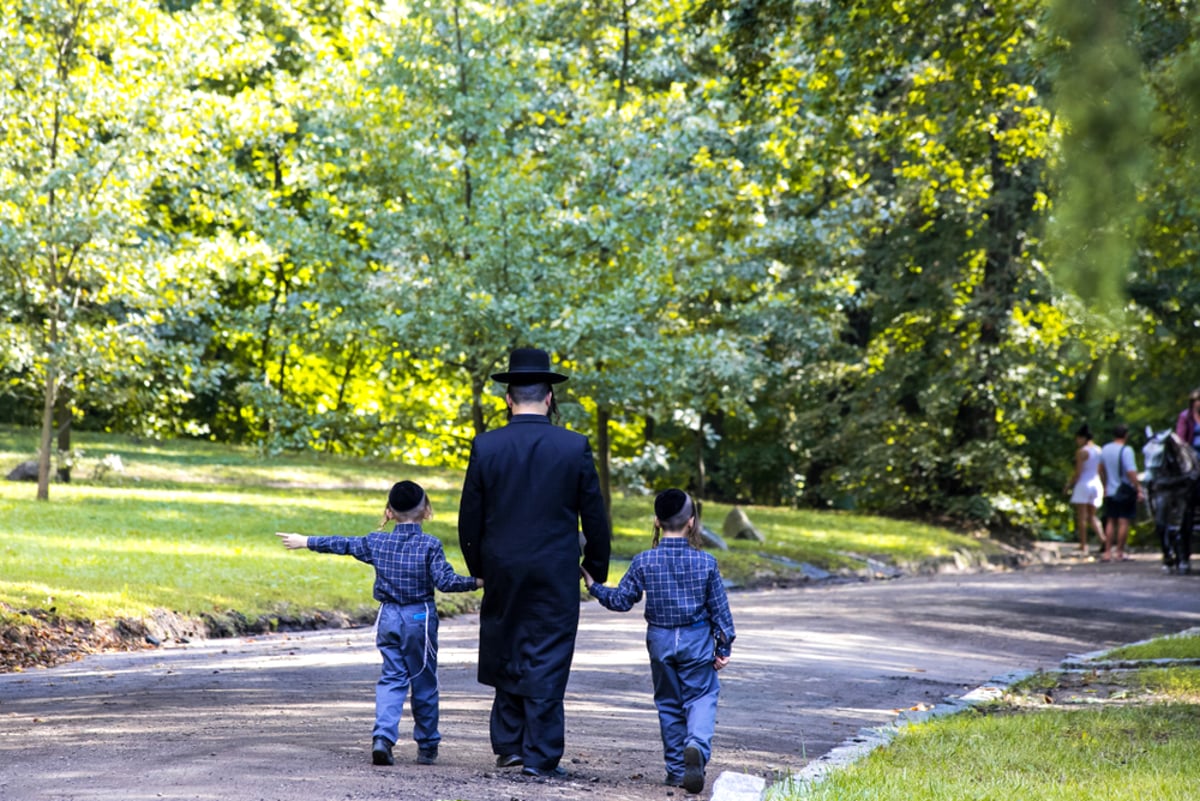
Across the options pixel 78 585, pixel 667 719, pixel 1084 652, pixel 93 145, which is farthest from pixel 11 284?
pixel 667 719

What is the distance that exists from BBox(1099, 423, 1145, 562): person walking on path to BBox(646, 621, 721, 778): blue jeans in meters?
18.5

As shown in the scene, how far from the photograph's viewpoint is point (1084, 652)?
1320 cm

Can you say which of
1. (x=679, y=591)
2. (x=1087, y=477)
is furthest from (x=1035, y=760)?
(x=1087, y=477)

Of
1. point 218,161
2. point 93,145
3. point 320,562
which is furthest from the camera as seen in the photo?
point 218,161

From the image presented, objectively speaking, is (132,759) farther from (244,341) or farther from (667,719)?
(244,341)

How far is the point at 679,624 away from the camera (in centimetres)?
702

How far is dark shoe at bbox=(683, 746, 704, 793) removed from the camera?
260 inches

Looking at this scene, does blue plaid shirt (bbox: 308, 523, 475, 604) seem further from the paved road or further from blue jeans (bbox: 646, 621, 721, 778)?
blue jeans (bbox: 646, 621, 721, 778)

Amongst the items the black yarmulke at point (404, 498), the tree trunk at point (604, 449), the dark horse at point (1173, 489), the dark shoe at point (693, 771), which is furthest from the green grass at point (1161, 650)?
the tree trunk at point (604, 449)

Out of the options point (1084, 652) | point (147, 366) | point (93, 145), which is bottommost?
point (1084, 652)

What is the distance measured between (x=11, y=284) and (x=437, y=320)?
23.0ft

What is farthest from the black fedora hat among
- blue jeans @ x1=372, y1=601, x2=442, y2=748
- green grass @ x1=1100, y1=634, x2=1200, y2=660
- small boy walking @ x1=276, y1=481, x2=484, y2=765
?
green grass @ x1=1100, y1=634, x2=1200, y2=660

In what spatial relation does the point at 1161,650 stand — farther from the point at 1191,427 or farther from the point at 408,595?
the point at 1191,427

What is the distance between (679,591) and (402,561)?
4.30 ft
